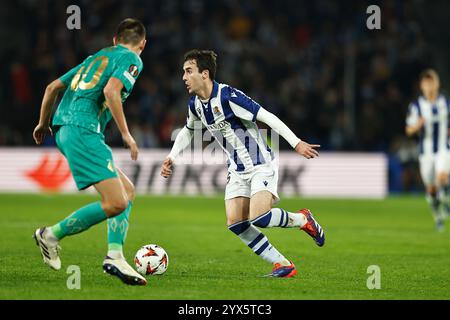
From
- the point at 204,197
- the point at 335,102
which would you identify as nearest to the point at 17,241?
the point at 204,197

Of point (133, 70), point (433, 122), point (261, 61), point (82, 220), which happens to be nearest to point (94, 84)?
point (133, 70)

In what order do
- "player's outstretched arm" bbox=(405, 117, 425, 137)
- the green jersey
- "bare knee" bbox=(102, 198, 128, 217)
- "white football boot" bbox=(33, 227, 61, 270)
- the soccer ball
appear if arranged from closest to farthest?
"bare knee" bbox=(102, 198, 128, 217), the green jersey, "white football boot" bbox=(33, 227, 61, 270), the soccer ball, "player's outstretched arm" bbox=(405, 117, 425, 137)

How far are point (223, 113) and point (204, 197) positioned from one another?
40.7 ft

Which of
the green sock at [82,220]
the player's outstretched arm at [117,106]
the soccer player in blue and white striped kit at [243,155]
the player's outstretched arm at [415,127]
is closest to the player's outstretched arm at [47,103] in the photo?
the player's outstretched arm at [117,106]

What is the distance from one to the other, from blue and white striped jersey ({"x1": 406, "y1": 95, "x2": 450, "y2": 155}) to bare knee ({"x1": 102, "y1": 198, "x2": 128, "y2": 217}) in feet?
29.5

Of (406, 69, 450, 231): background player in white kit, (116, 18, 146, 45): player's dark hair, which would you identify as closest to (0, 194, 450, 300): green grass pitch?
(406, 69, 450, 231): background player in white kit

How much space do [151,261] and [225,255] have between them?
2.40 metres

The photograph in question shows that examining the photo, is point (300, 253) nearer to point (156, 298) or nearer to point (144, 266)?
point (144, 266)

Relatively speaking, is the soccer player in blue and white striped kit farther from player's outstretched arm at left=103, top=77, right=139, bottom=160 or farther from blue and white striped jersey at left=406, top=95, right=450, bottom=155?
blue and white striped jersey at left=406, top=95, right=450, bottom=155

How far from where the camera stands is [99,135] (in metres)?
7.66

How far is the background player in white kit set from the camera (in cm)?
1533

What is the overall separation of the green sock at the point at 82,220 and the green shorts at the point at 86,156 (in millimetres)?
212

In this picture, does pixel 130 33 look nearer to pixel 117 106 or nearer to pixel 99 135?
pixel 117 106

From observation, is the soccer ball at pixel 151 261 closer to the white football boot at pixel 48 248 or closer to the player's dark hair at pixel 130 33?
the white football boot at pixel 48 248
